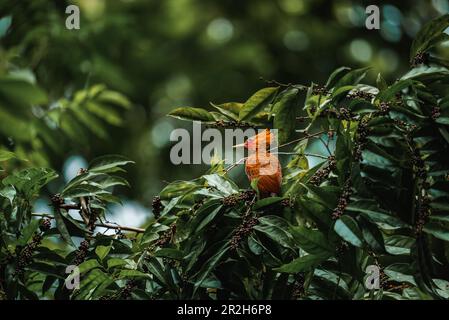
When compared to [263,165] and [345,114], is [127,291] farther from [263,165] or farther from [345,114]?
[345,114]

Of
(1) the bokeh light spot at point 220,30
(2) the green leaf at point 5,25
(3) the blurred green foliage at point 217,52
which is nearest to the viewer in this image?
(2) the green leaf at point 5,25

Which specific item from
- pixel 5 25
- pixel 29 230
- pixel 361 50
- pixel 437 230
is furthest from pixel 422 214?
pixel 361 50

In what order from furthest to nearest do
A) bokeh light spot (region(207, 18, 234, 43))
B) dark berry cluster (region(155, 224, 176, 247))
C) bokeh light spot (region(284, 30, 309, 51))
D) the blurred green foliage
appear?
1. bokeh light spot (region(284, 30, 309, 51))
2. bokeh light spot (region(207, 18, 234, 43))
3. the blurred green foliage
4. dark berry cluster (region(155, 224, 176, 247))

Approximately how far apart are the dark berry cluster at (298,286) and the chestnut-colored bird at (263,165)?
0.57 feet

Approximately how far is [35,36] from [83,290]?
172cm

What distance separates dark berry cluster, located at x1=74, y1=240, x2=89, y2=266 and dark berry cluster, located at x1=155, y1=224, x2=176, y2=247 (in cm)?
12

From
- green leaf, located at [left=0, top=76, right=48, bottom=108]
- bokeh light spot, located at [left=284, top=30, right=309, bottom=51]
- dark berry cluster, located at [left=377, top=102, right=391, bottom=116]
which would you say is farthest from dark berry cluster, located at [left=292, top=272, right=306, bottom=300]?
bokeh light spot, located at [left=284, top=30, right=309, bottom=51]

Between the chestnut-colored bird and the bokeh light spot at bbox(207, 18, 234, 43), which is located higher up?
the bokeh light spot at bbox(207, 18, 234, 43)

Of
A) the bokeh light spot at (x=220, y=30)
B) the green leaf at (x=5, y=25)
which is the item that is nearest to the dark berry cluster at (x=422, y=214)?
the green leaf at (x=5, y=25)

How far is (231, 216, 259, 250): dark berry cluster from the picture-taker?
1.09m

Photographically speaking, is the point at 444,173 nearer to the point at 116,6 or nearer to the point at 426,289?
the point at 426,289

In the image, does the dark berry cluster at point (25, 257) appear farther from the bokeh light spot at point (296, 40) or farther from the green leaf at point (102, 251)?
the bokeh light spot at point (296, 40)

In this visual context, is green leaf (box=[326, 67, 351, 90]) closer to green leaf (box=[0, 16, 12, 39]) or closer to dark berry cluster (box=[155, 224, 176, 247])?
dark berry cluster (box=[155, 224, 176, 247])

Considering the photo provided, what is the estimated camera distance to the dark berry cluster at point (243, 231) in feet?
3.59
